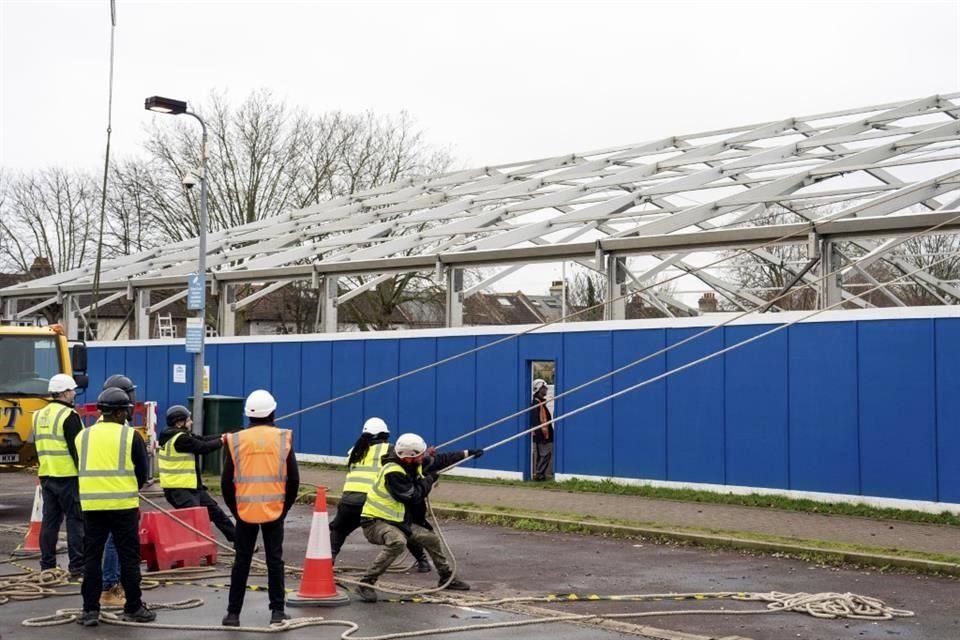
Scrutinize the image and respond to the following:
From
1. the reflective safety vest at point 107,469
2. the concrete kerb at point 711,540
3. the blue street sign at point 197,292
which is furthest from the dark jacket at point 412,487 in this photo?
the blue street sign at point 197,292

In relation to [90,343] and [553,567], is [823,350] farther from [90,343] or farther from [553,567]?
[90,343]

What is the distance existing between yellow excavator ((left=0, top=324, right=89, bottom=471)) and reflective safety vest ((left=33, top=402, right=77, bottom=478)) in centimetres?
572

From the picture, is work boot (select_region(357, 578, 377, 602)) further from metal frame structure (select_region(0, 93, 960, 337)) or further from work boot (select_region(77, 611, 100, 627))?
metal frame structure (select_region(0, 93, 960, 337))

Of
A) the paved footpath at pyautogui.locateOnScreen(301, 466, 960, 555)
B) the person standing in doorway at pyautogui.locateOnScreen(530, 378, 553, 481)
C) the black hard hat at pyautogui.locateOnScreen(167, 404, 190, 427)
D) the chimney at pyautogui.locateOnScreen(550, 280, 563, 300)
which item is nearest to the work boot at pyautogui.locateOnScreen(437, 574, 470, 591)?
the black hard hat at pyautogui.locateOnScreen(167, 404, 190, 427)

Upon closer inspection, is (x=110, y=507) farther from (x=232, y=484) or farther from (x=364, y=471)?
(x=364, y=471)

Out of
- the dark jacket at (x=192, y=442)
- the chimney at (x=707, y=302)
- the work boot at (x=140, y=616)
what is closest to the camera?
the work boot at (x=140, y=616)

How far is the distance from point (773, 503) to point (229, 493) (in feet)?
33.2

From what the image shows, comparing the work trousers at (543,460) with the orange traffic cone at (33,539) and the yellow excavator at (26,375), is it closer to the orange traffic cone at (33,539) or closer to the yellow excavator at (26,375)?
the yellow excavator at (26,375)

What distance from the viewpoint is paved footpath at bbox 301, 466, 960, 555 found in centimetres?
1438

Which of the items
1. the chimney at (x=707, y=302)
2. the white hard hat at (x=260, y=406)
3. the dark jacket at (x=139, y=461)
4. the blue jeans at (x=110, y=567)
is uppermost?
the chimney at (x=707, y=302)

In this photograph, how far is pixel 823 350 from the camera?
57.6 feet

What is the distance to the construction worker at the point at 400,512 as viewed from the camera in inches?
430

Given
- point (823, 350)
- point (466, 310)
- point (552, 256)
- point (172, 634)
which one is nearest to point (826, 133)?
A: point (552, 256)

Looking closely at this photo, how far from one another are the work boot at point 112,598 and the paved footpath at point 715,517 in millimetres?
7079
